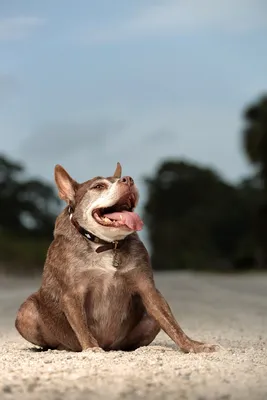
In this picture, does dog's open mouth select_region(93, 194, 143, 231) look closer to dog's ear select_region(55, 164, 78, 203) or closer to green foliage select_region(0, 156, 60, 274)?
dog's ear select_region(55, 164, 78, 203)

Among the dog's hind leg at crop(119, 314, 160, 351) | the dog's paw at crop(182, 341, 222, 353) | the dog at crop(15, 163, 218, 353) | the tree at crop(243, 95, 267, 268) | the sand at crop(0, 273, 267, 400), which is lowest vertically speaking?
the sand at crop(0, 273, 267, 400)

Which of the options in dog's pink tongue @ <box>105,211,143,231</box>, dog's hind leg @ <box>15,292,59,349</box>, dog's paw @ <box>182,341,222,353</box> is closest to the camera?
dog's pink tongue @ <box>105,211,143,231</box>

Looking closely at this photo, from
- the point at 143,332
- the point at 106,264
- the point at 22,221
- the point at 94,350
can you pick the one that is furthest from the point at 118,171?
the point at 22,221

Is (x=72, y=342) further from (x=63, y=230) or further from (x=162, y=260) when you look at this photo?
(x=162, y=260)

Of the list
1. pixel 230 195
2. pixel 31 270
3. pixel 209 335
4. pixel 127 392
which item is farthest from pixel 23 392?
pixel 230 195

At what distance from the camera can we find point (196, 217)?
44.2m

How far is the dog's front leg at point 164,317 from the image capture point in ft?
18.7

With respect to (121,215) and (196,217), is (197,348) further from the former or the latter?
(196,217)

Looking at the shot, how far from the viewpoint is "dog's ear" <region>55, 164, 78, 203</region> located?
237 inches

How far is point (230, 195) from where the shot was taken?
47781mm

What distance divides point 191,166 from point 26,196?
73.6ft

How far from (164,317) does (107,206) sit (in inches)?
32.9

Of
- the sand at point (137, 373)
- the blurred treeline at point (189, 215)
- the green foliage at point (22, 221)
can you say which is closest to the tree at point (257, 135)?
the blurred treeline at point (189, 215)

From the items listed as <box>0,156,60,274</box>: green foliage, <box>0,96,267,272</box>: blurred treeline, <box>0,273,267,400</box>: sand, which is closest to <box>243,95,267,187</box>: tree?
<box>0,96,267,272</box>: blurred treeline
